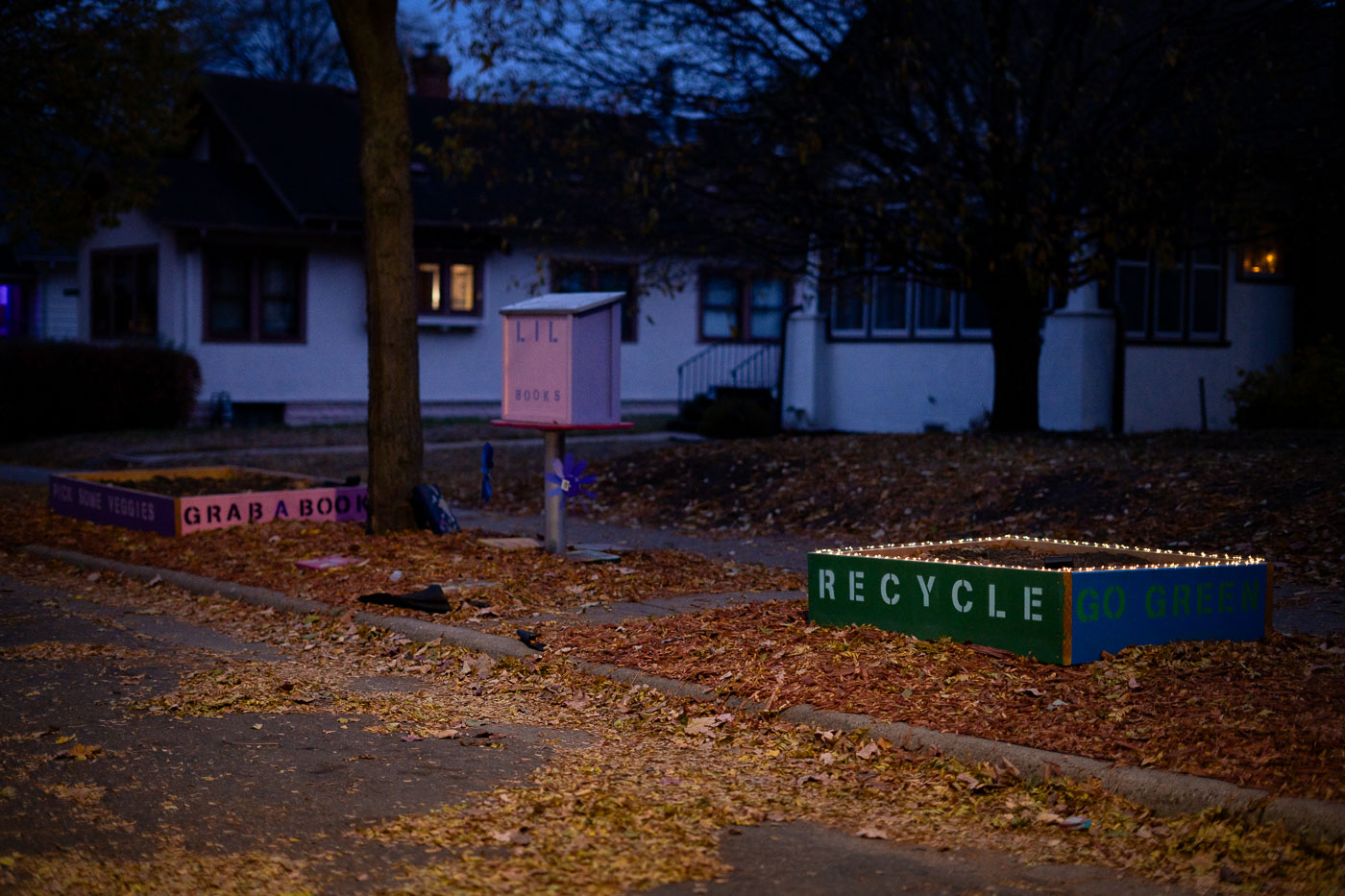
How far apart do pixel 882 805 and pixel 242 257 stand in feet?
76.3

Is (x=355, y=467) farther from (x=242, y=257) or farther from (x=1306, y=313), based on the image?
(x=1306, y=313)

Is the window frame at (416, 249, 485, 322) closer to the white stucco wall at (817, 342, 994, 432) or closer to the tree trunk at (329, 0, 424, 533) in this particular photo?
the white stucco wall at (817, 342, 994, 432)

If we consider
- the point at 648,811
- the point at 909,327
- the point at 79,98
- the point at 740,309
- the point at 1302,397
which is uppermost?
the point at 79,98

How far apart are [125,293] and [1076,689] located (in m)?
24.7

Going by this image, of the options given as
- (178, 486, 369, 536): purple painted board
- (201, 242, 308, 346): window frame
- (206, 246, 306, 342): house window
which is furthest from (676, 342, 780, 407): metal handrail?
(178, 486, 369, 536): purple painted board

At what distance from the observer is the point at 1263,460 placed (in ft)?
40.2

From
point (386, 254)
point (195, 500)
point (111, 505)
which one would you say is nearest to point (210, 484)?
point (111, 505)

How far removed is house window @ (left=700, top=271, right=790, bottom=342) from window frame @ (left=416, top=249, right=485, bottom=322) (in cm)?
502

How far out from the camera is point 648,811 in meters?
5.06

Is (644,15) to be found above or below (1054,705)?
above

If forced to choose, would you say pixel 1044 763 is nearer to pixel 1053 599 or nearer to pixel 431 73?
pixel 1053 599

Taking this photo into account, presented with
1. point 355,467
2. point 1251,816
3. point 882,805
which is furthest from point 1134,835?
point 355,467

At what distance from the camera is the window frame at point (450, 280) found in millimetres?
27469

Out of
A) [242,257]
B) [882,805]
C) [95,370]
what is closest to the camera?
[882,805]
